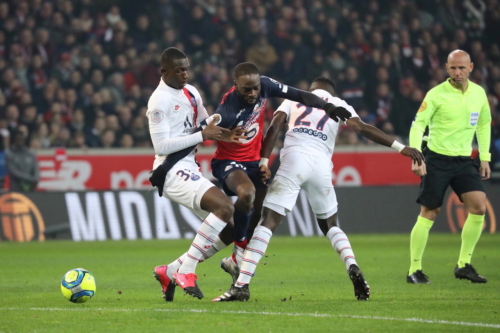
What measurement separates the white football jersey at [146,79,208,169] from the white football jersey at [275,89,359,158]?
0.81 meters

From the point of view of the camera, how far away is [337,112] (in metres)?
6.65

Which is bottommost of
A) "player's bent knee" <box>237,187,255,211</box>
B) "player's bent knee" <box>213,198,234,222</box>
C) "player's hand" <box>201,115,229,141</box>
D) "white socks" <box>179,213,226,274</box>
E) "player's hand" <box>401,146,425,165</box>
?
"white socks" <box>179,213,226,274</box>

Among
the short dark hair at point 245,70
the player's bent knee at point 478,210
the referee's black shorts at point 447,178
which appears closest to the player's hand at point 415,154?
the short dark hair at point 245,70

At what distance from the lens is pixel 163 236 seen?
14.7 metres

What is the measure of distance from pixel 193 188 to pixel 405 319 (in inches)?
81.4

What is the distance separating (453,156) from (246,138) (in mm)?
2673

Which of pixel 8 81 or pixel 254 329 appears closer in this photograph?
pixel 254 329

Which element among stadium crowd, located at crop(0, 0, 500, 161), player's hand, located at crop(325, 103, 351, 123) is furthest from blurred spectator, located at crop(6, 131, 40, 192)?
player's hand, located at crop(325, 103, 351, 123)

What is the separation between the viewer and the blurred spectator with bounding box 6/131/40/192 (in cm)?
1519

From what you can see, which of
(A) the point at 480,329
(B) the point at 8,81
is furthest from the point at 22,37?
(A) the point at 480,329

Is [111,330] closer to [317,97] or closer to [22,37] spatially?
[317,97]

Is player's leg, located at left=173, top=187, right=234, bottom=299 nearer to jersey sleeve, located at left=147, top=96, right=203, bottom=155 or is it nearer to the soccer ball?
jersey sleeve, located at left=147, top=96, right=203, bottom=155

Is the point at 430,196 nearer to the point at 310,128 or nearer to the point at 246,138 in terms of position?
the point at 310,128

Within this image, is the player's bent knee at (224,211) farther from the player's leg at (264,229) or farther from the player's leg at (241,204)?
the player's leg at (264,229)
